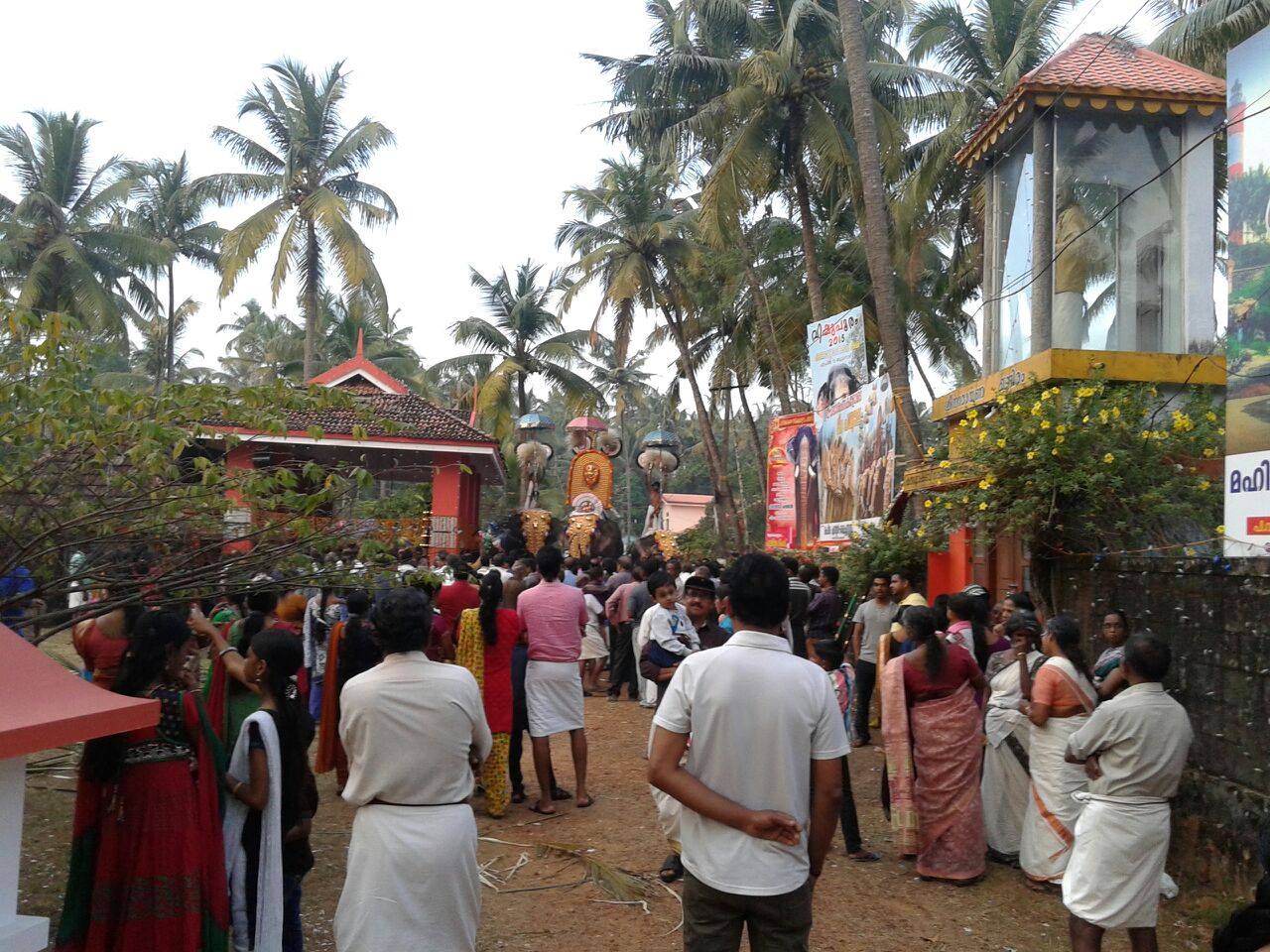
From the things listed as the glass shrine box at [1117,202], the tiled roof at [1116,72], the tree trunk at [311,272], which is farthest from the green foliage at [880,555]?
the tree trunk at [311,272]

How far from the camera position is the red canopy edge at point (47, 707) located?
281 centimetres

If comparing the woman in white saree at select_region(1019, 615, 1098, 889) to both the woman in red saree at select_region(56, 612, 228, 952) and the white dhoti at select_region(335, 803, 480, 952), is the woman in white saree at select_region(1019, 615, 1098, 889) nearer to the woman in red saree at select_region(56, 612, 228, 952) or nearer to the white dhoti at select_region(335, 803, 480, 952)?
the white dhoti at select_region(335, 803, 480, 952)

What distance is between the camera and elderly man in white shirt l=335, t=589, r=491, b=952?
3.54m

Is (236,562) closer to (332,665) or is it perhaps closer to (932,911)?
(332,665)

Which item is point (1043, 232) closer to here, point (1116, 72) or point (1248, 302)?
point (1116, 72)

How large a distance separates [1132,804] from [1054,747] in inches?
59.1

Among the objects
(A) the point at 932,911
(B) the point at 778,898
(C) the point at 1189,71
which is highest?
(C) the point at 1189,71

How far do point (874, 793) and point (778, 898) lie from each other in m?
5.60

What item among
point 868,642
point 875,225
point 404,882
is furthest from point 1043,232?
point 404,882

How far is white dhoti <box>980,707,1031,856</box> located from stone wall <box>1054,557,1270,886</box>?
91 cm

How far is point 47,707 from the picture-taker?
2.98 metres

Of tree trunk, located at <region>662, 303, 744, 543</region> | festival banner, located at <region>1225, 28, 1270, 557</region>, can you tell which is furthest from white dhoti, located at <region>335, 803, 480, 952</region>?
tree trunk, located at <region>662, 303, 744, 543</region>

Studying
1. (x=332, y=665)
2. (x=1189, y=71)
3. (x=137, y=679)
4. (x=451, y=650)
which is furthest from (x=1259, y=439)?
(x=1189, y=71)

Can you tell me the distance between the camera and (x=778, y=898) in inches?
120
